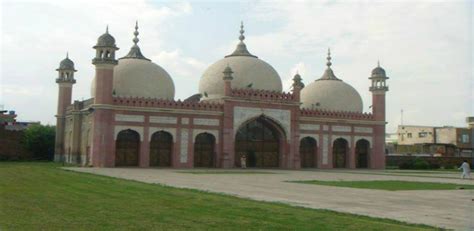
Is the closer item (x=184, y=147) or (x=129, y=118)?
(x=129, y=118)

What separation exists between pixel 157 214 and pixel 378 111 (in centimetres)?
4164

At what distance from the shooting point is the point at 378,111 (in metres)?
49.3

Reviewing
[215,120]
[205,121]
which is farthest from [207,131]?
[215,120]

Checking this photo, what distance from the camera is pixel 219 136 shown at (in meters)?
41.2

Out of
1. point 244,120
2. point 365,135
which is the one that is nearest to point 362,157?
point 365,135

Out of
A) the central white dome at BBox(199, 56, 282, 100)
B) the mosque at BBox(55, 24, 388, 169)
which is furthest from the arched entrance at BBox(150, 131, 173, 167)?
the central white dome at BBox(199, 56, 282, 100)

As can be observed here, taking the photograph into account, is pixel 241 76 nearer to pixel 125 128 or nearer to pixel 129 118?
pixel 129 118

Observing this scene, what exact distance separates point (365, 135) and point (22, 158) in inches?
1189

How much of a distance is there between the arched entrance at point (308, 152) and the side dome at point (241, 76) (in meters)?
5.01

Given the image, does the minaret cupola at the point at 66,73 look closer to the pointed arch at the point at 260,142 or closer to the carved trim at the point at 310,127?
the pointed arch at the point at 260,142

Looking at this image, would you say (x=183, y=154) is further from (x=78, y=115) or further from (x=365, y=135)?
(x=365, y=135)

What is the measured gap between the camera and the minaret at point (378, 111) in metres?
48.6

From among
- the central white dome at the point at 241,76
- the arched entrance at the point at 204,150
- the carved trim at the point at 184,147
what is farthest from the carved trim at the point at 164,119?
the central white dome at the point at 241,76

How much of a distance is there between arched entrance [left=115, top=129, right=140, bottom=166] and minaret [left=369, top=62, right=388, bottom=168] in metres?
21.6
